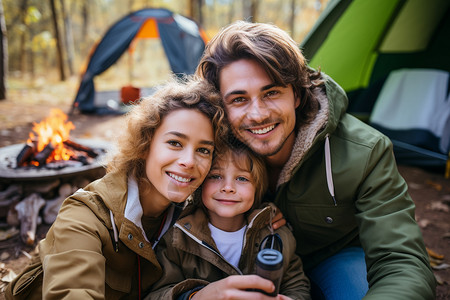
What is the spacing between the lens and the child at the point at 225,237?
6.50 feet

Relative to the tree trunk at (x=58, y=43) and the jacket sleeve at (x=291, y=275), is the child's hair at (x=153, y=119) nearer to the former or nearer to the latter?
the jacket sleeve at (x=291, y=275)

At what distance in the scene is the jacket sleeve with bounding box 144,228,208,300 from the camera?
181 centimetres

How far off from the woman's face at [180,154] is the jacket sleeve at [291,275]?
25.8 inches

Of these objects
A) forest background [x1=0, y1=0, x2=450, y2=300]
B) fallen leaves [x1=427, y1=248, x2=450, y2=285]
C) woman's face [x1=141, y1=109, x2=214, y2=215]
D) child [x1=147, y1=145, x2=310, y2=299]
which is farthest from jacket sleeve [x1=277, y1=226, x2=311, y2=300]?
fallen leaves [x1=427, y1=248, x2=450, y2=285]

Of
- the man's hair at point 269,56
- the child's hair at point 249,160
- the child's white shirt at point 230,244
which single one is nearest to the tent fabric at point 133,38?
the man's hair at point 269,56

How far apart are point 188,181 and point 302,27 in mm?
24722

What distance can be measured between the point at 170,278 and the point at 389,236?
1235 mm

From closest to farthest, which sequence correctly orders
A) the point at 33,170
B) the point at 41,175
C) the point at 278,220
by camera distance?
the point at 278,220, the point at 41,175, the point at 33,170

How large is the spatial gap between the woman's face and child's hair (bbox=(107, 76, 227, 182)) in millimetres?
38

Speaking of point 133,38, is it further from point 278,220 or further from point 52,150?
point 278,220

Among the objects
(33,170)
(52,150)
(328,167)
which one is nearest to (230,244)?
(328,167)

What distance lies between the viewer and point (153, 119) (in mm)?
2037

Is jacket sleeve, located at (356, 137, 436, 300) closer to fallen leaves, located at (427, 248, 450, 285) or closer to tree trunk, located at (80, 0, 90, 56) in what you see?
fallen leaves, located at (427, 248, 450, 285)

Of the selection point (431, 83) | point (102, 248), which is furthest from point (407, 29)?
point (102, 248)
